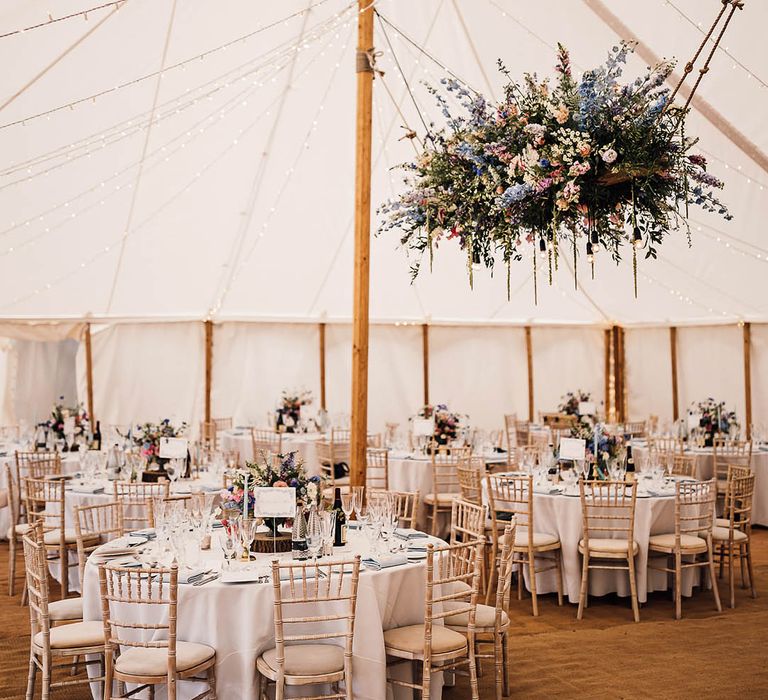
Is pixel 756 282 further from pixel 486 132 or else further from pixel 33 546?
pixel 33 546

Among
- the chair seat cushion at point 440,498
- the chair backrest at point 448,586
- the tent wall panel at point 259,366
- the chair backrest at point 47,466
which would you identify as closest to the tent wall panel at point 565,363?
the tent wall panel at point 259,366

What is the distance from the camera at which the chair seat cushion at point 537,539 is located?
7270 millimetres

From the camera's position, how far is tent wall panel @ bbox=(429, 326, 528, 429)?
1529 cm

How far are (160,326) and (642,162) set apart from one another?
10.9 meters

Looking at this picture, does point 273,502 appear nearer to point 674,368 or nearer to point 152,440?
point 152,440

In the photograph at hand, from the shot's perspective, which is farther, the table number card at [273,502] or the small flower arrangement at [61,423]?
the small flower arrangement at [61,423]

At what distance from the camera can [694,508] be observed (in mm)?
7391

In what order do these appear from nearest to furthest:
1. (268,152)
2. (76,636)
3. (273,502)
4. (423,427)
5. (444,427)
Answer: (76,636), (273,502), (423,427), (444,427), (268,152)

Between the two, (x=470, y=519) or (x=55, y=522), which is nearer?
(x=470, y=519)

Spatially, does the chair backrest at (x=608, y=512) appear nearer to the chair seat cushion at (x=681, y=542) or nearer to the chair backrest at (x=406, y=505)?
the chair seat cushion at (x=681, y=542)

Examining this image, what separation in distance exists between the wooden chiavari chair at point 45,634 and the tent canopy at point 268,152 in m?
4.05

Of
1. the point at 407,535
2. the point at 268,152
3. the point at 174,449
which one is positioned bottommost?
the point at 407,535

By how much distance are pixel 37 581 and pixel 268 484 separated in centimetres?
137

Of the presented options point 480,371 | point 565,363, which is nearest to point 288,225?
point 480,371
